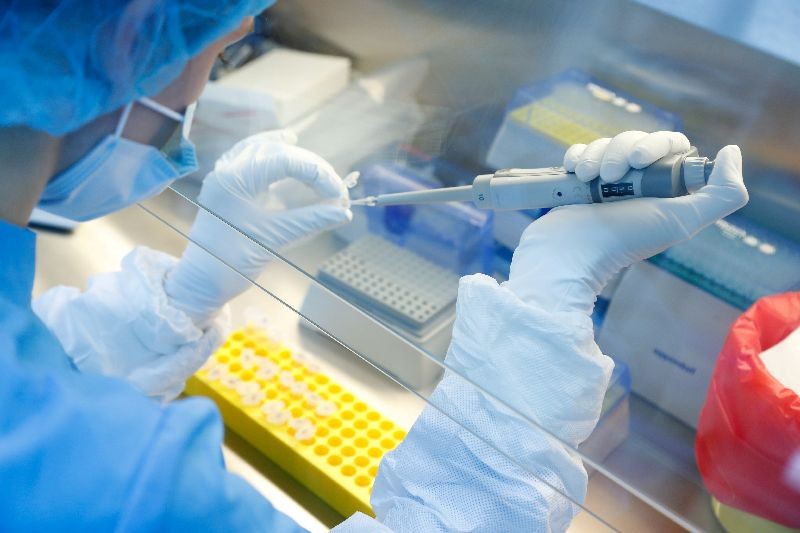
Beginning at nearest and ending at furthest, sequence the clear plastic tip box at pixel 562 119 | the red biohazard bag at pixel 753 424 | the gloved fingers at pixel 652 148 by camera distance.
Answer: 1. the gloved fingers at pixel 652 148
2. the red biohazard bag at pixel 753 424
3. the clear plastic tip box at pixel 562 119

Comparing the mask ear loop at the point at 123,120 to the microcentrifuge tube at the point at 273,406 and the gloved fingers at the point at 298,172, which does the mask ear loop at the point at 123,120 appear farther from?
the microcentrifuge tube at the point at 273,406

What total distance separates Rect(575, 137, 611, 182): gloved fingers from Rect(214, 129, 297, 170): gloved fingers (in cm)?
51

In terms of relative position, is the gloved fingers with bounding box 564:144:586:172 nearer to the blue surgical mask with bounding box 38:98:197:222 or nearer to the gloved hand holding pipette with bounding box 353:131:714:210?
the gloved hand holding pipette with bounding box 353:131:714:210

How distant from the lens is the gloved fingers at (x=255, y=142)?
1.24 meters

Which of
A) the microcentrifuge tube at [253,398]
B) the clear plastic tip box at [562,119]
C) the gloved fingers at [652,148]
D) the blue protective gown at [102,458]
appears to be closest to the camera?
the blue protective gown at [102,458]

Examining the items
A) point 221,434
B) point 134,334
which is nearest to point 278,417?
point 134,334

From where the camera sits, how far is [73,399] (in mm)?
832

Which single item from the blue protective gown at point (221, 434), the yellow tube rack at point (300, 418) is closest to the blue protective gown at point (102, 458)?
the blue protective gown at point (221, 434)

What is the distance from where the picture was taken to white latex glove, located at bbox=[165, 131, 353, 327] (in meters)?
1.14

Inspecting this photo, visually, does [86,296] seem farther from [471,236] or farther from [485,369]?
[485,369]

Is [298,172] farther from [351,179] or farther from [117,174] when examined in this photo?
[117,174]

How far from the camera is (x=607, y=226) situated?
958 millimetres

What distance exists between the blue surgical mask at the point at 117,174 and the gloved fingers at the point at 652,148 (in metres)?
0.55

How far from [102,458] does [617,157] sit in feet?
2.03
